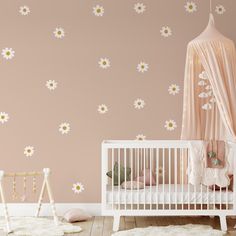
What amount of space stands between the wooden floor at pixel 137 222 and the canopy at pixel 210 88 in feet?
2.50

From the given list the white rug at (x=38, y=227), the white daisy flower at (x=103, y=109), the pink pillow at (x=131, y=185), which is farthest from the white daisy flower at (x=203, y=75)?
the white rug at (x=38, y=227)

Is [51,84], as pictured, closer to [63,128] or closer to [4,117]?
[63,128]

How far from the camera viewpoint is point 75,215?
191 inches

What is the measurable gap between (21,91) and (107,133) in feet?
3.04

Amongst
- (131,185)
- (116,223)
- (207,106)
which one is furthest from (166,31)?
(116,223)

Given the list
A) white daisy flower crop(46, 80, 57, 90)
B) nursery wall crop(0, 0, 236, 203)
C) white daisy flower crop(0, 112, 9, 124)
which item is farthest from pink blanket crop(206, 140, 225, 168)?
white daisy flower crop(0, 112, 9, 124)

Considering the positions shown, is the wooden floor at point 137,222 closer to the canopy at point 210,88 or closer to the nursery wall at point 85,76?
the nursery wall at point 85,76

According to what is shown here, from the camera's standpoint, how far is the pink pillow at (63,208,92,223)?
482 cm

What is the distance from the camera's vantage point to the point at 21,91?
5.19 m

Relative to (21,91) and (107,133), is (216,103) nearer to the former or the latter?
(107,133)

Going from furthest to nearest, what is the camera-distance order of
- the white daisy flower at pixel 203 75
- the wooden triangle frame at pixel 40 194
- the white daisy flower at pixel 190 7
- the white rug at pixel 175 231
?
the white daisy flower at pixel 190 7 < the white daisy flower at pixel 203 75 < the wooden triangle frame at pixel 40 194 < the white rug at pixel 175 231

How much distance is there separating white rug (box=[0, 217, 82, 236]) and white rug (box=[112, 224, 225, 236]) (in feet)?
1.47

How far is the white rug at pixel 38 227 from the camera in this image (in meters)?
4.37

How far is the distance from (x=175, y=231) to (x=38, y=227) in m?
1.16
